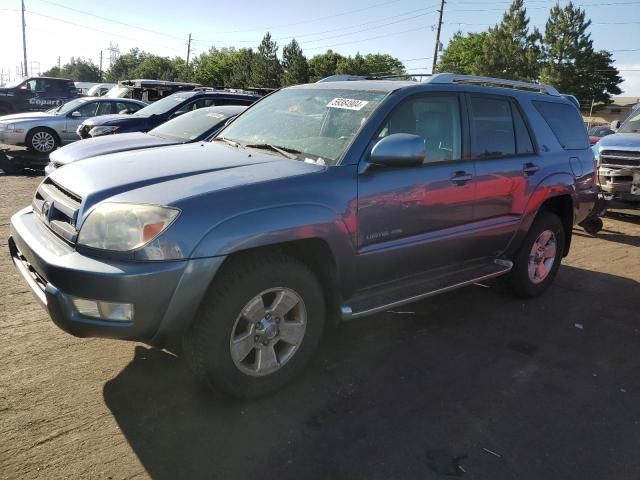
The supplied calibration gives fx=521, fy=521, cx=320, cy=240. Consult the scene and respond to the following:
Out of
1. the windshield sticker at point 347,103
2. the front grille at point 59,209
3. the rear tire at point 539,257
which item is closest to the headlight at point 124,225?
the front grille at point 59,209

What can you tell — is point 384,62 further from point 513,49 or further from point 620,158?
point 620,158

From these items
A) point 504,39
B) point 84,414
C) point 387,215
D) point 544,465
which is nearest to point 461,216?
point 387,215

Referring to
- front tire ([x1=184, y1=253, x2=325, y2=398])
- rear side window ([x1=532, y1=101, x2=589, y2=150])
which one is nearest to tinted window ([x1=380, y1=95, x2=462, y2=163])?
front tire ([x1=184, y1=253, x2=325, y2=398])

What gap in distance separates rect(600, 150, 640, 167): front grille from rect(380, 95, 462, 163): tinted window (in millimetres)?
6117

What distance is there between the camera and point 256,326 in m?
2.98

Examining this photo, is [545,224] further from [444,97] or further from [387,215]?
[387,215]

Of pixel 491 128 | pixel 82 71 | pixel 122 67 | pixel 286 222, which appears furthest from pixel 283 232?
pixel 82 71

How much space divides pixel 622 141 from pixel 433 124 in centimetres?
665

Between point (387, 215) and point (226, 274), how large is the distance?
117cm

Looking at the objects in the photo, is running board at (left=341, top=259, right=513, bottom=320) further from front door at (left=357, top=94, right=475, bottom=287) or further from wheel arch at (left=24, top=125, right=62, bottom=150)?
wheel arch at (left=24, top=125, right=62, bottom=150)

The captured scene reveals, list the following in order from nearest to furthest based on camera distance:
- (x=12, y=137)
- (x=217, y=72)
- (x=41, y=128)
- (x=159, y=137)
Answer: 1. (x=159, y=137)
2. (x=12, y=137)
3. (x=41, y=128)
4. (x=217, y=72)

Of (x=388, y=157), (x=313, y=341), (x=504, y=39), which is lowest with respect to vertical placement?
(x=313, y=341)

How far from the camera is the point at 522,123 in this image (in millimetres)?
4699

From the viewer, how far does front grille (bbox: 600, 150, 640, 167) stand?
8.59 m
